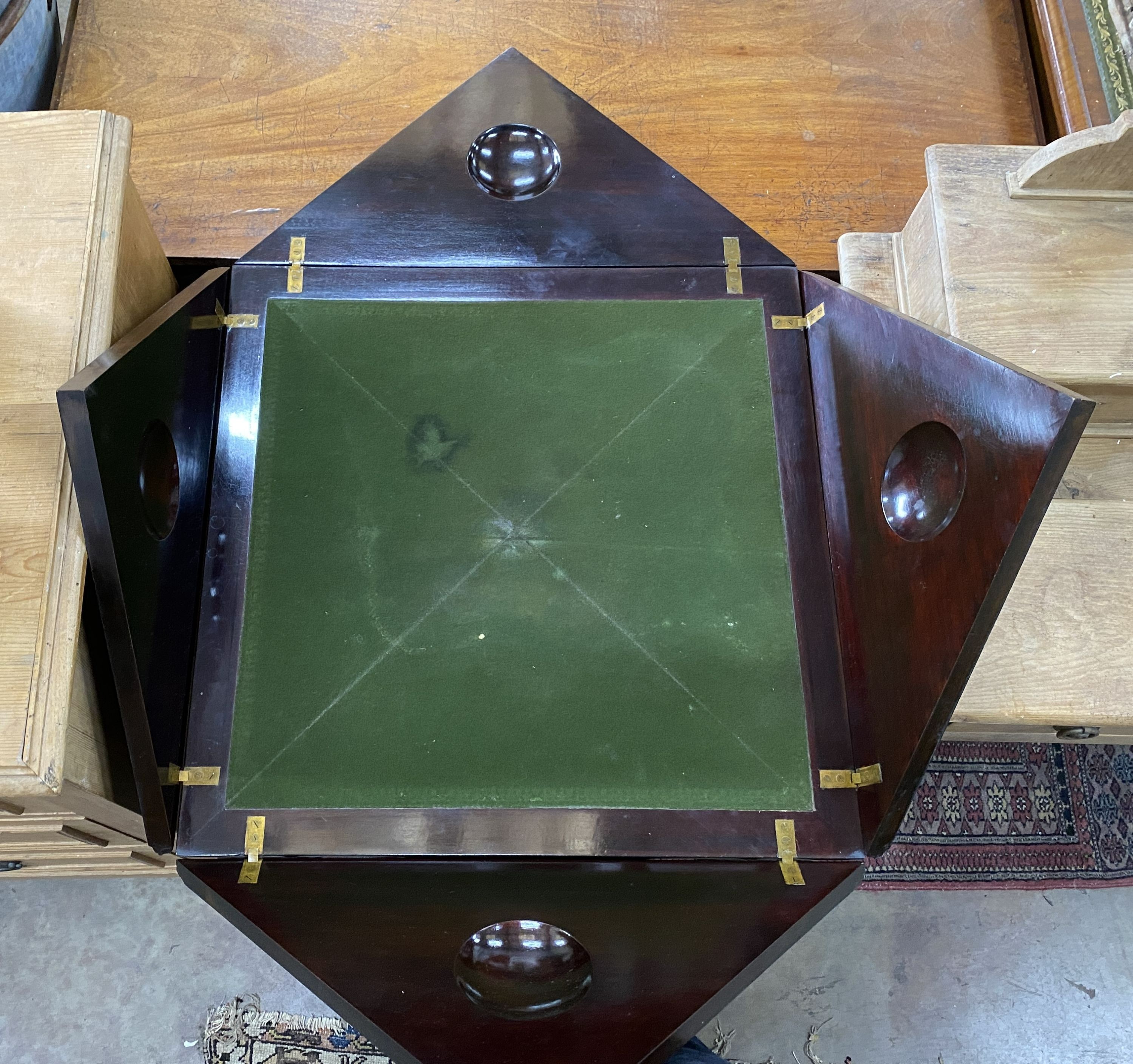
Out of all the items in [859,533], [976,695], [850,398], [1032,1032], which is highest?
[850,398]

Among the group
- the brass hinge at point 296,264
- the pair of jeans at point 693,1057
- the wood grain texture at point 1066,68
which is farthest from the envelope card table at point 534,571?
the wood grain texture at point 1066,68

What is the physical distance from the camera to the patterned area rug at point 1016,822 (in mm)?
1803

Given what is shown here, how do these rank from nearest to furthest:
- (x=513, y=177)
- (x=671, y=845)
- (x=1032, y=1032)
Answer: (x=671, y=845) → (x=513, y=177) → (x=1032, y=1032)

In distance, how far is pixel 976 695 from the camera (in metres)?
1.24

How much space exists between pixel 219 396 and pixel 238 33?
93cm

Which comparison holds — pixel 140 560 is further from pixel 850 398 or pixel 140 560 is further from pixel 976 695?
pixel 976 695

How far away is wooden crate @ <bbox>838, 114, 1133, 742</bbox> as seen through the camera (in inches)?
49.4

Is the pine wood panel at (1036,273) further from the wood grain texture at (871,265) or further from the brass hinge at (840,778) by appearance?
the brass hinge at (840,778)

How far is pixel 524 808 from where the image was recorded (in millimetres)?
1045

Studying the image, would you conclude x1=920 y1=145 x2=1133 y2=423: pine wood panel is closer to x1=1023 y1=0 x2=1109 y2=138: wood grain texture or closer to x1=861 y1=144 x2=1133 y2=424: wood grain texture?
x1=861 y1=144 x2=1133 y2=424: wood grain texture

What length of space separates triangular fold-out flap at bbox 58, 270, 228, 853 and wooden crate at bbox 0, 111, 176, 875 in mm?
64

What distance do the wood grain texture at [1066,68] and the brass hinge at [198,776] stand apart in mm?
1692

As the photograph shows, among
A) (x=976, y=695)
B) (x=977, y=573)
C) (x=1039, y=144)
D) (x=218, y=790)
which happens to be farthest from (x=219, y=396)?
(x=1039, y=144)

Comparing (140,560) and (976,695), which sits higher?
(140,560)
